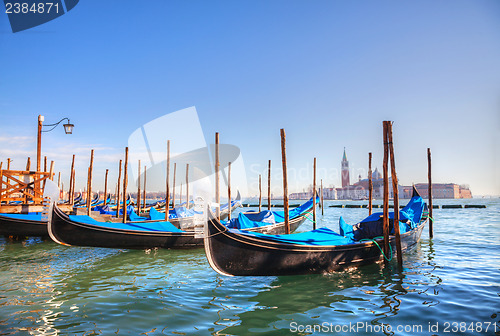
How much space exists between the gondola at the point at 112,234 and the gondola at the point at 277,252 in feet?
8.86

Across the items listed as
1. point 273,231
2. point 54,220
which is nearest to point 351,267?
point 273,231

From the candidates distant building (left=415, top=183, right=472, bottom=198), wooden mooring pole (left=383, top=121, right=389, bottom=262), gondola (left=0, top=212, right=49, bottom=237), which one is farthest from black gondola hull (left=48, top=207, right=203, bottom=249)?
distant building (left=415, top=183, right=472, bottom=198)

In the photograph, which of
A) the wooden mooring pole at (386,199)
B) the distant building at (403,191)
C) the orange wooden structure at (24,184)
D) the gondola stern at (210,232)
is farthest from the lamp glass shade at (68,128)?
the distant building at (403,191)

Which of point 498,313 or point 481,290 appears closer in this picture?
point 498,313

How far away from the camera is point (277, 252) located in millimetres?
4797

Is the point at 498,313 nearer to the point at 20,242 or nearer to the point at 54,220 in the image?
the point at 54,220

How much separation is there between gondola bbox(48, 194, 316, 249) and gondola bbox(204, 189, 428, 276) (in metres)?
2.70

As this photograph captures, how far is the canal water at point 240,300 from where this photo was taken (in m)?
3.26

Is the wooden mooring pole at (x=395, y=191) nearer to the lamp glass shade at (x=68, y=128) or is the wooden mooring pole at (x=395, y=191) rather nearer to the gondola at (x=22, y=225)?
the lamp glass shade at (x=68, y=128)

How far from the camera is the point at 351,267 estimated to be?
5.56 metres

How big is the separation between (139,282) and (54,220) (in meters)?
→ 2.90

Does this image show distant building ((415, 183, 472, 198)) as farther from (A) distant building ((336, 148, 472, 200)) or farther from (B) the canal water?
(B) the canal water

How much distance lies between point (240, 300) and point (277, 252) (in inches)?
38.6

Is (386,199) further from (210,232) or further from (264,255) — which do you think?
(210,232)
